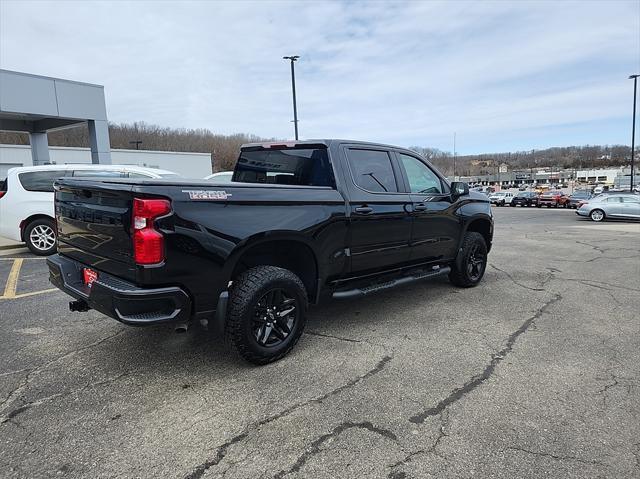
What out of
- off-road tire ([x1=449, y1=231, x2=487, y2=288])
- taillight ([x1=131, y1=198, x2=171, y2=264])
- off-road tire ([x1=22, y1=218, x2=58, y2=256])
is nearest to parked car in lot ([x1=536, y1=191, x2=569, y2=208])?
off-road tire ([x1=449, y1=231, x2=487, y2=288])

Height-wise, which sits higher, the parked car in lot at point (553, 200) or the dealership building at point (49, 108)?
the dealership building at point (49, 108)

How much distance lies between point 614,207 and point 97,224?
25.1 m

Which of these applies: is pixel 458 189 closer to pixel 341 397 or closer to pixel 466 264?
pixel 466 264

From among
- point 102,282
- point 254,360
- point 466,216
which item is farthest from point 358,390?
point 466,216

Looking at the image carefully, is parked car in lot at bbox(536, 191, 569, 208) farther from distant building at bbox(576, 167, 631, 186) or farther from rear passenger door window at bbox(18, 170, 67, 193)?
distant building at bbox(576, 167, 631, 186)

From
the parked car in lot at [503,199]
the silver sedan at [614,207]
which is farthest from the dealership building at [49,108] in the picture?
the parked car in lot at [503,199]

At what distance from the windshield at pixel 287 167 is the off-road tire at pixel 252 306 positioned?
1133 millimetres

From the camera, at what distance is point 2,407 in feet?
9.82

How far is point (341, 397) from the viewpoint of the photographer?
313cm

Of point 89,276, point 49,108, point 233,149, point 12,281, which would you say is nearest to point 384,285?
point 89,276

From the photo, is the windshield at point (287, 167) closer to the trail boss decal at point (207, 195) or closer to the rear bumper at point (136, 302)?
the trail boss decal at point (207, 195)

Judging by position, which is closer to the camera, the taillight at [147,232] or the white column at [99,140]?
the taillight at [147,232]

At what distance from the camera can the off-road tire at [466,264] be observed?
5.97 m

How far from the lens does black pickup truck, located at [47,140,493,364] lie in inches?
119
